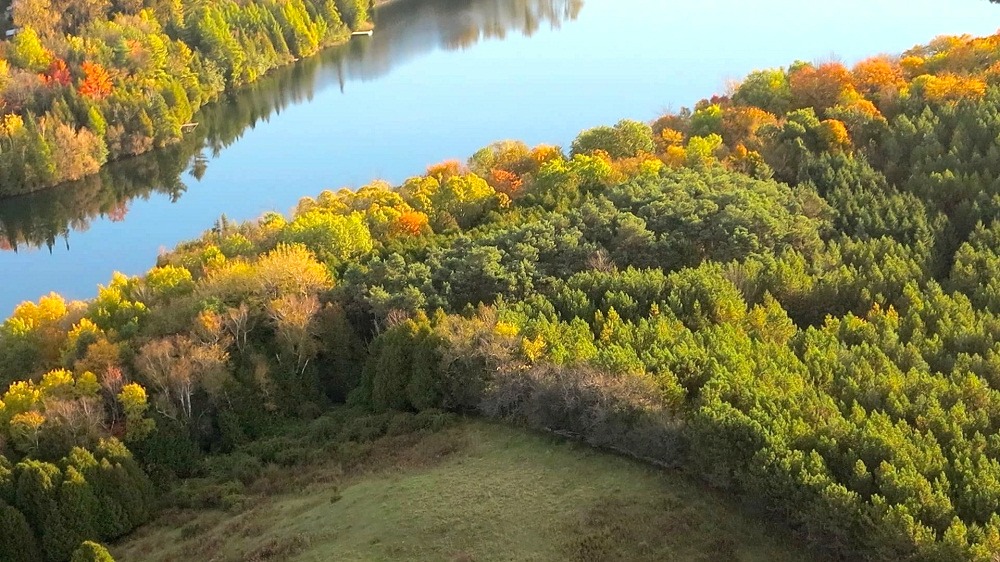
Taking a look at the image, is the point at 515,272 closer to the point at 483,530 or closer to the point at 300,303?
the point at 300,303

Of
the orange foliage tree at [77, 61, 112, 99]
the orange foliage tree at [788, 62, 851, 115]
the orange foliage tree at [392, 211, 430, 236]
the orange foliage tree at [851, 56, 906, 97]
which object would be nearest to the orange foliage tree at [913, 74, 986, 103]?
the orange foliage tree at [851, 56, 906, 97]

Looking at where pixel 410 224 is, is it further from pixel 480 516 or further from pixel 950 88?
pixel 950 88

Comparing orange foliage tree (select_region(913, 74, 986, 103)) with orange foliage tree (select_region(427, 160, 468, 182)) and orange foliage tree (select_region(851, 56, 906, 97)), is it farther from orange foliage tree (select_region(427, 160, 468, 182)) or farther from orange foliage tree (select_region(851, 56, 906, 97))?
orange foliage tree (select_region(427, 160, 468, 182))

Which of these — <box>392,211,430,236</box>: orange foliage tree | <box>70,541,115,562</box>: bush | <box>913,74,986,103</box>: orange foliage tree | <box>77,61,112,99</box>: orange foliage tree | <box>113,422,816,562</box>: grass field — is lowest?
<box>113,422,816,562</box>: grass field

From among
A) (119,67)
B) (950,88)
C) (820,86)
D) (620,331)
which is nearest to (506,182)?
(620,331)

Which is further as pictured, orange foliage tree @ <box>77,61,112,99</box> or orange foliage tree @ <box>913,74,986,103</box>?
orange foliage tree @ <box>77,61,112,99</box>

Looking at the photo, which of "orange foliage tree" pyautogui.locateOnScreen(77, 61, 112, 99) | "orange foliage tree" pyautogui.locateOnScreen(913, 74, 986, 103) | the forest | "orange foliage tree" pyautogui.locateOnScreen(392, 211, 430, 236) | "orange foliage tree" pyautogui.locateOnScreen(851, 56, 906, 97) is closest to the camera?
the forest

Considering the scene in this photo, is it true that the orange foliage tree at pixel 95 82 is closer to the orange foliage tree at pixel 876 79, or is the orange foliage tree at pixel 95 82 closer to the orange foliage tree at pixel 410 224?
the orange foliage tree at pixel 410 224

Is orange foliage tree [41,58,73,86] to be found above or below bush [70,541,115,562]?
above
